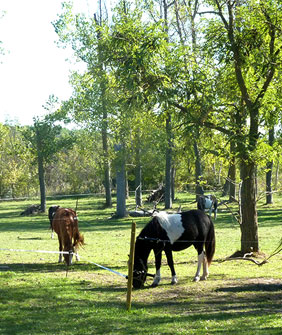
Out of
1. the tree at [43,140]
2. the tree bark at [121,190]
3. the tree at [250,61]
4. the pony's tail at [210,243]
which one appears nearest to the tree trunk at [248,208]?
the tree at [250,61]

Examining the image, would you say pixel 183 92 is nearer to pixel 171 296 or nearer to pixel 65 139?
pixel 171 296

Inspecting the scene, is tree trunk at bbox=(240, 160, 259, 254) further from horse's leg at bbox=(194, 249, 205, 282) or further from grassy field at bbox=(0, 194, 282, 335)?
horse's leg at bbox=(194, 249, 205, 282)

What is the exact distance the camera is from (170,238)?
11.1m

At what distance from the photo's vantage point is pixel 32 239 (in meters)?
22.0

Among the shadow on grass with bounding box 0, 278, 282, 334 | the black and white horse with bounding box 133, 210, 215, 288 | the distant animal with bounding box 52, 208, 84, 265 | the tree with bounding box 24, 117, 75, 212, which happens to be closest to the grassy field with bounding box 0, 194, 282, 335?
the shadow on grass with bounding box 0, 278, 282, 334

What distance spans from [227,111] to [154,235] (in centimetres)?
625

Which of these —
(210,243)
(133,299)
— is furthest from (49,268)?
(133,299)

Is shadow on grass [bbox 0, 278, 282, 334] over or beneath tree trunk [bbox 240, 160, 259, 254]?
beneath

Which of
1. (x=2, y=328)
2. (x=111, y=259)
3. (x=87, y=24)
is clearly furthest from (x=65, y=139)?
(x=2, y=328)

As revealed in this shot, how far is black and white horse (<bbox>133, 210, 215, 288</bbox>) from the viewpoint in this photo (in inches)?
427

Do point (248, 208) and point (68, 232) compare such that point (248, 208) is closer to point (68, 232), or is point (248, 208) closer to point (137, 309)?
point (68, 232)

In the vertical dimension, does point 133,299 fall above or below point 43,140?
Answer: below

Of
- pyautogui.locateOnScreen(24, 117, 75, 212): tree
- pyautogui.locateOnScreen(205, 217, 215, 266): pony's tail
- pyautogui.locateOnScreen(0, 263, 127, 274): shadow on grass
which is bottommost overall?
pyautogui.locateOnScreen(0, 263, 127, 274): shadow on grass

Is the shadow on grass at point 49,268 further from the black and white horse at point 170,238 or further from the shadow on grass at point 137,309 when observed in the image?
the black and white horse at point 170,238
